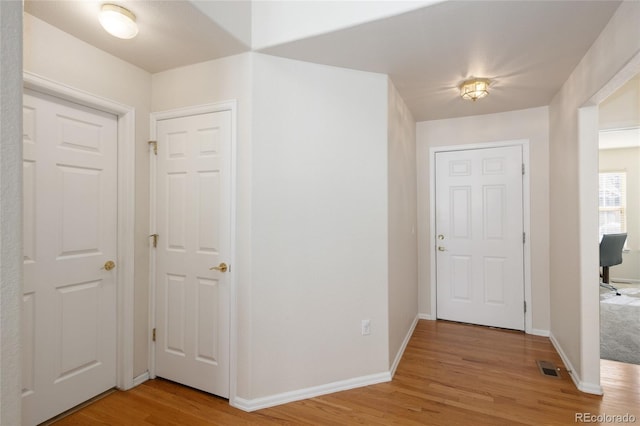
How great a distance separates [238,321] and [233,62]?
6.00 ft

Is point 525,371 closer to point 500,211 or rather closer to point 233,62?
point 500,211

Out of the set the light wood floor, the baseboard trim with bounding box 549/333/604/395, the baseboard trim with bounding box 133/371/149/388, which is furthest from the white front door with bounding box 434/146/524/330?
the baseboard trim with bounding box 133/371/149/388

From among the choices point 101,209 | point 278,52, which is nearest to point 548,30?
point 278,52

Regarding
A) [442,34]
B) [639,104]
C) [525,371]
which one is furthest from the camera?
[639,104]

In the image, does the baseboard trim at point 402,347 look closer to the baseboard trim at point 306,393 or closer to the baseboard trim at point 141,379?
the baseboard trim at point 306,393

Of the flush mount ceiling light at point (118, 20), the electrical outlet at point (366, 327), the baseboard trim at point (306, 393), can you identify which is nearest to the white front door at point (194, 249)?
the baseboard trim at point (306, 393)

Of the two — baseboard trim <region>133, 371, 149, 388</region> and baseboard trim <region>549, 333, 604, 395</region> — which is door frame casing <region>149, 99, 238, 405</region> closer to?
baseboard trim <region>133, 371, 149, 388</region>

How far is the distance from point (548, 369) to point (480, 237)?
1438 millimetres

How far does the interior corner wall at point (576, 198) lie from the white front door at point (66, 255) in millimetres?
3252

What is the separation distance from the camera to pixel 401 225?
9.92ft

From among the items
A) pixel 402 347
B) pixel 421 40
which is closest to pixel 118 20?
pixel 421 40

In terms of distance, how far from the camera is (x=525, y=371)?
2.60 meters

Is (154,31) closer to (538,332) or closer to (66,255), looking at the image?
(66,255)

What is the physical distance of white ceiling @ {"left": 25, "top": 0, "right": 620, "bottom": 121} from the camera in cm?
175
